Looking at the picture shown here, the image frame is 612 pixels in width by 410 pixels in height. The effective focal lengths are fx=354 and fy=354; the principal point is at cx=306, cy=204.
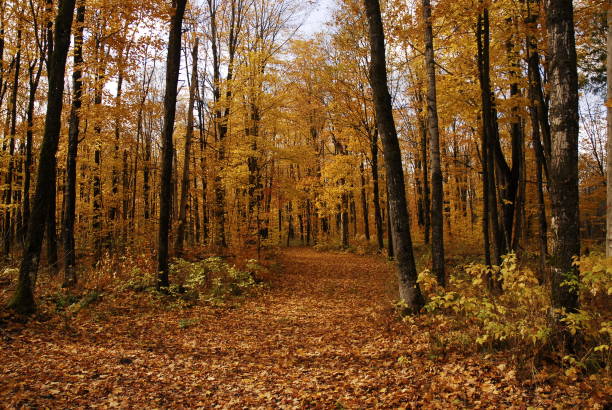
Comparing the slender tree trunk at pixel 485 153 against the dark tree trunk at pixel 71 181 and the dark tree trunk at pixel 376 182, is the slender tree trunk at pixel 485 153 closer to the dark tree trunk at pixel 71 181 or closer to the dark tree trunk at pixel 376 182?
the dark tree trunk at pixel 376 182

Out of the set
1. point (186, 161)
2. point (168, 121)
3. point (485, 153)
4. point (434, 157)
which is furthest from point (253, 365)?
point (186, 161)

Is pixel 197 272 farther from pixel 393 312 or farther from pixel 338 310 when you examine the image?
pixel 393 312

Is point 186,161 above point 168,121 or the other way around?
the other way around

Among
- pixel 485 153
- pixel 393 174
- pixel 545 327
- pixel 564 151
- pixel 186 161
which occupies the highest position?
pixel 186 161

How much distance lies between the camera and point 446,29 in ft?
35.9

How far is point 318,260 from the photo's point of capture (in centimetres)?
1962

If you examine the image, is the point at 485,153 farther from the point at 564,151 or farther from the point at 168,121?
the point at 168,121

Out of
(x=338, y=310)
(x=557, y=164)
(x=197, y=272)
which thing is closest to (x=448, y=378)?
(x=557, y=164)

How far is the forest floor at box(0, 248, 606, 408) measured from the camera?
13.7ft

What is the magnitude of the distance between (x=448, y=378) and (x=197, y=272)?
8.50 m

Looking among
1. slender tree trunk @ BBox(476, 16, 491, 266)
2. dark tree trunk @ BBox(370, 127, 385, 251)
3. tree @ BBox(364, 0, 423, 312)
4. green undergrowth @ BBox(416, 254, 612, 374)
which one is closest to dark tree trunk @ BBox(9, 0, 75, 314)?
tree @ BBox(364, 0, 423, 312)

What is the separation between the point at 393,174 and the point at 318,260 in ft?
41.8

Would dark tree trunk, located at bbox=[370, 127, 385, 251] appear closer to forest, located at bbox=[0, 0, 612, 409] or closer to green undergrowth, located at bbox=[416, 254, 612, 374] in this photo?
forest, located at bbox=[0, 0, 612, 409]

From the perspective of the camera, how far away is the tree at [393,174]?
740cm
